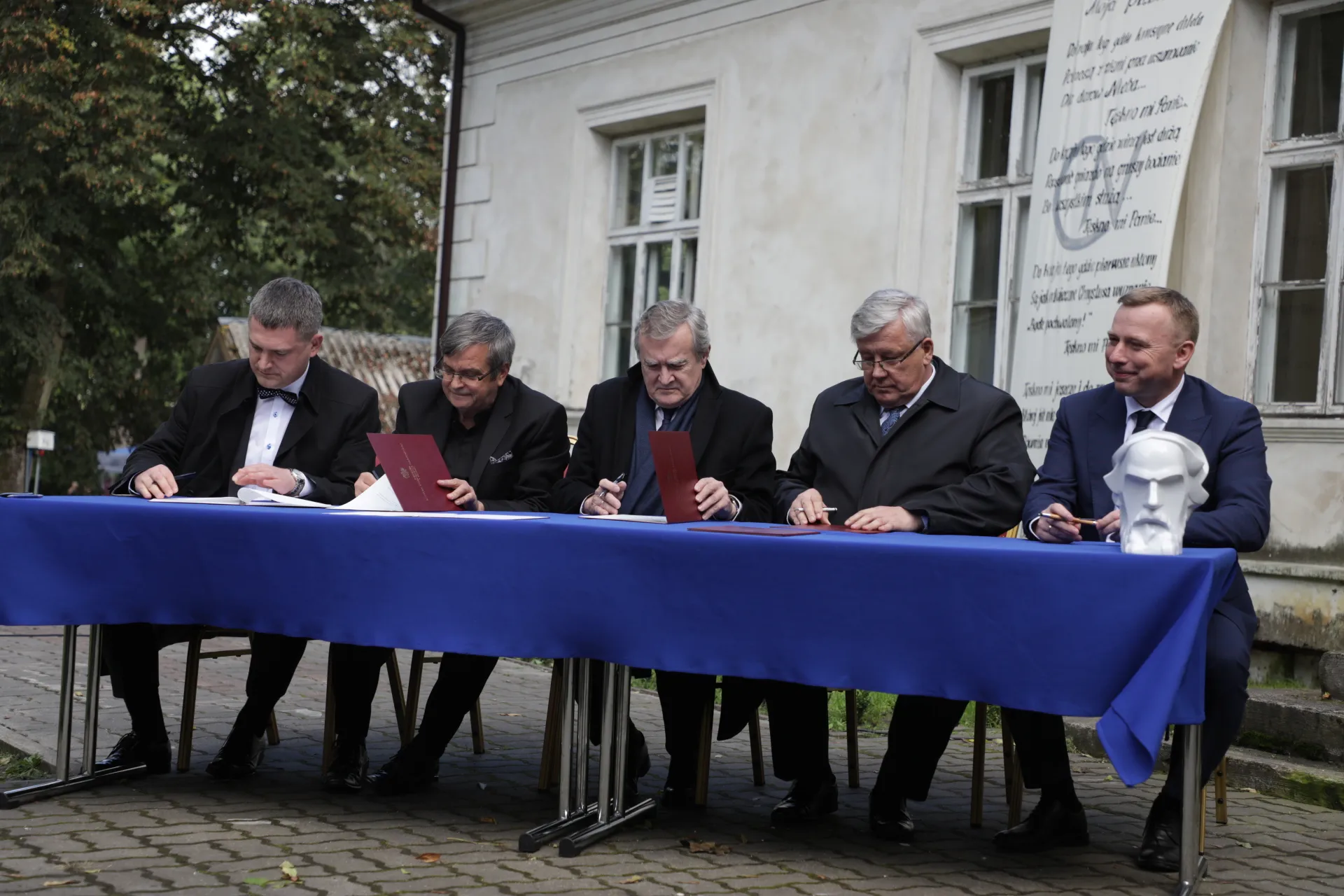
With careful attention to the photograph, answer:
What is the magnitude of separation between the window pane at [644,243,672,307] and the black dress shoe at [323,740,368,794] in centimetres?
625

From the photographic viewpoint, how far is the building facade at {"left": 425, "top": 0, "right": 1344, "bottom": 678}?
7.14m

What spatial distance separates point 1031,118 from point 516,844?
5596 millimetres

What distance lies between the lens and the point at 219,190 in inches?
930

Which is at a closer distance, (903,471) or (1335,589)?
(903,471)

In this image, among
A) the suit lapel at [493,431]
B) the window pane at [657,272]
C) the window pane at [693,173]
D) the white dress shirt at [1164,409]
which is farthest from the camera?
the window pane at [657,272]

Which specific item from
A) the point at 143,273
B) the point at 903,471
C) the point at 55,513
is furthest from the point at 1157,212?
the point at 143,273

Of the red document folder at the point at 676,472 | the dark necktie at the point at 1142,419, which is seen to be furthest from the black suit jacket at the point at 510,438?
the dark necktie at the point at 1142,419

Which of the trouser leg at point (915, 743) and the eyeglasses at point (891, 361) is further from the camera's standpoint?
the eyeglasses at point (891, 361)

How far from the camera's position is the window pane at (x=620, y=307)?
11.4 m

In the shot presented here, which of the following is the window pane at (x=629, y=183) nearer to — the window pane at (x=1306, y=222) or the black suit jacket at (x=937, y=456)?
the window pane at (x=1306, y=222)

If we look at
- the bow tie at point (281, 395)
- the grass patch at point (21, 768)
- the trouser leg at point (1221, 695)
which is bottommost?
the grass patch at point (21, 768)

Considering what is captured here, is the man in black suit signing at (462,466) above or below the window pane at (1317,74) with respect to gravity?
below

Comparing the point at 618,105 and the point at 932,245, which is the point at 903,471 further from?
the point at 618,105

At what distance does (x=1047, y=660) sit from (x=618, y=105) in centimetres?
800
